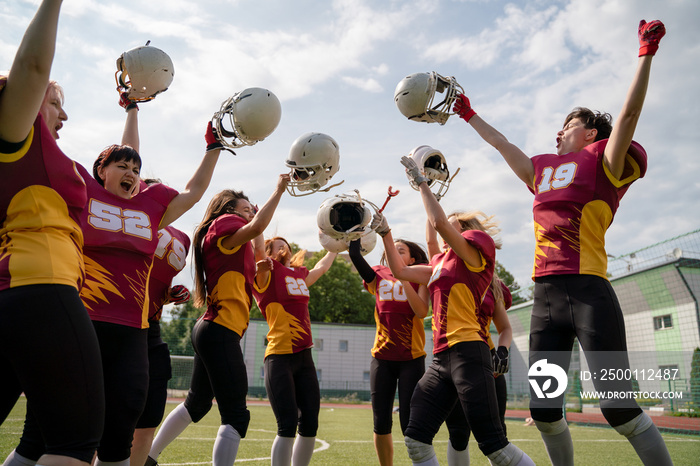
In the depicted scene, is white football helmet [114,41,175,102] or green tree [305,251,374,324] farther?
green tree [305,251,374,324]

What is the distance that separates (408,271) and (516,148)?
5.35 ft

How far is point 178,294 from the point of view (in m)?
4.63

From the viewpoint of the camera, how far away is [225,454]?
14.1 feet

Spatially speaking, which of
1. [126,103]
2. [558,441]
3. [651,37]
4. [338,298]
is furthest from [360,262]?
[338,298]

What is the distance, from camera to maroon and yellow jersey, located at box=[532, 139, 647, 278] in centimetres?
388

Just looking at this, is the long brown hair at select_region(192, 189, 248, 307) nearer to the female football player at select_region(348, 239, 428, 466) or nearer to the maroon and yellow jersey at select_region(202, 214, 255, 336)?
the maroon and yellow jersey at select_region(202, 214, 255, 336)

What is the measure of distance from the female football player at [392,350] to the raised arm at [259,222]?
51.6 inches

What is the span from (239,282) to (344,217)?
110 cm

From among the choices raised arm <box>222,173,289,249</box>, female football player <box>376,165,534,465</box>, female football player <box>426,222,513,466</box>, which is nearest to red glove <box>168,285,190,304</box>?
raised arm <box>222,173,289,249</box>

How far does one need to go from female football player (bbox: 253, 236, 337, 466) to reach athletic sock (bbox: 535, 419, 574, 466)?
7.01ft

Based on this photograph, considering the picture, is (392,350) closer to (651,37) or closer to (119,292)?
(119,292)

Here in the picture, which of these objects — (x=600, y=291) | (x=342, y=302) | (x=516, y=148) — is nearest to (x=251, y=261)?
(x=516, y=148)

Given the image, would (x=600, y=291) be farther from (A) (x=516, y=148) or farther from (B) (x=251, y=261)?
(B) (x=251, y=261)

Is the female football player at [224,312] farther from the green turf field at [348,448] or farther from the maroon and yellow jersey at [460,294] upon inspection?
the green turf field at [348,448]
